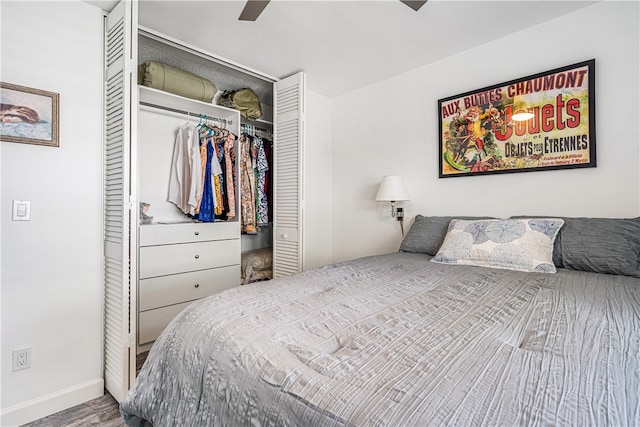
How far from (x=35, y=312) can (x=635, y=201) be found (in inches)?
136

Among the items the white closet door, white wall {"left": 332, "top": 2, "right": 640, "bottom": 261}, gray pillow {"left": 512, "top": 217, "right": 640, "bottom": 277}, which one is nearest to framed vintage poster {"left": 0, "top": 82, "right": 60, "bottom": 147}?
the white closet door

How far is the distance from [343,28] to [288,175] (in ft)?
Result: 4.26

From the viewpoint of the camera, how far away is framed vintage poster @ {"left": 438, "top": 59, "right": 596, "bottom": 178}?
2.00 metres

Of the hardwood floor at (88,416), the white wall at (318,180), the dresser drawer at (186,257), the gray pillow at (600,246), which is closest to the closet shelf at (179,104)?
the white wall at (318,180)

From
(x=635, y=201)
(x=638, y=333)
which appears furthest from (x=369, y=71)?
(x=638, y=333)

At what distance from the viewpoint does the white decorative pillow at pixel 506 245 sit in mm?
1701

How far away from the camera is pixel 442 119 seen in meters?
2.65

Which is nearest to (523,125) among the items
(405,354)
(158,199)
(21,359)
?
(405,354)

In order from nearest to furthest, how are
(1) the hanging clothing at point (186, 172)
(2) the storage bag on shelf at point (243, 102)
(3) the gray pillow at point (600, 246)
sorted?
(3) the gray pillow at point (600, 246) → (1) the hanging clothing at point (186, 172) → (2) the storage bag on shelf at point (243, 102)

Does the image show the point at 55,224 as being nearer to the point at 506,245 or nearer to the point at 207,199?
the point at 207,199

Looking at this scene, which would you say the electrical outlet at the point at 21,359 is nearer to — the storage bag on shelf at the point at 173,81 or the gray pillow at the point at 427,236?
the storage bag on shelf at the point at 173,81

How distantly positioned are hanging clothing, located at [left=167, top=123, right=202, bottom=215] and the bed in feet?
5.01

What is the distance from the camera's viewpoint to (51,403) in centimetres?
172

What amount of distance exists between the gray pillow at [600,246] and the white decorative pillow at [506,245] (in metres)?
0.06
